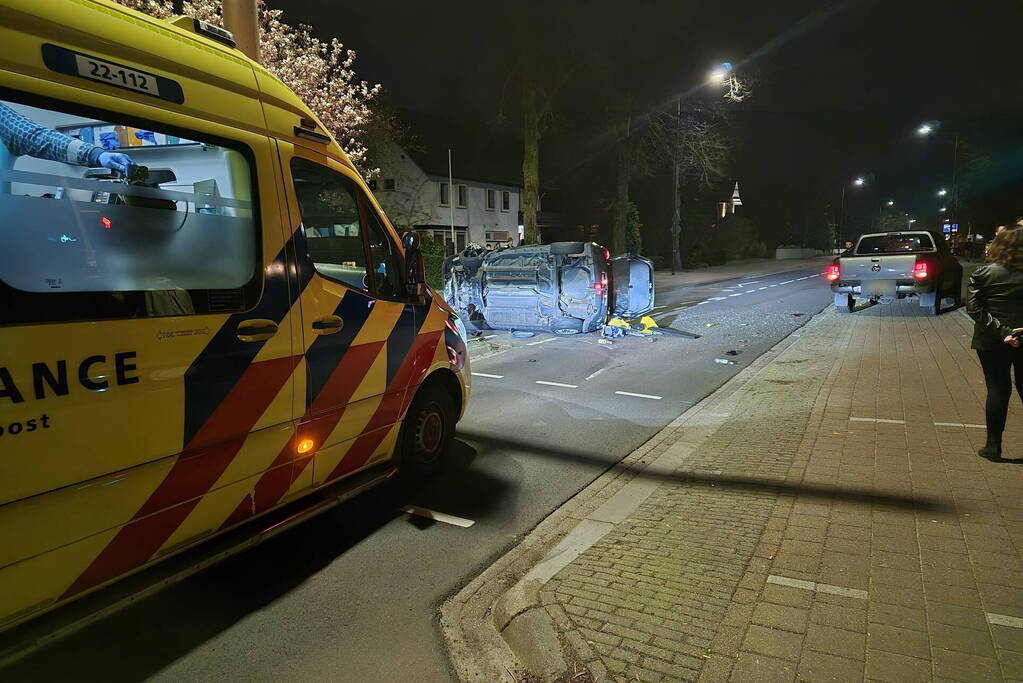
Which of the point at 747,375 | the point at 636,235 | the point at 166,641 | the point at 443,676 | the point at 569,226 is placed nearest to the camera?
the point at 443,676

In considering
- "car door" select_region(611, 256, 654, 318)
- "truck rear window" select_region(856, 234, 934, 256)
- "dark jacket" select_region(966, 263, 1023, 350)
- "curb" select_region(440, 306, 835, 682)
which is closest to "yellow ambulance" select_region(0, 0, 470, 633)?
"curb" select_region(440, 306, 835, 682)

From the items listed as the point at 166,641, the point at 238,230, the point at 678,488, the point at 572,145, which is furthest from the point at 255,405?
the point at 572,145

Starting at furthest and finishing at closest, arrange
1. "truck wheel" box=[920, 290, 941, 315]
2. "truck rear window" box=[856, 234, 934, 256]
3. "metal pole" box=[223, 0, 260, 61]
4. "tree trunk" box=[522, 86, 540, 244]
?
"tree trunk" box=[522, 86, 540, 244], "truck rear window" box=[856, 234, 934, 256], "truck wheel" box=[920, 290, 941, 315], "metal pole" box=[223, 0, 260, 61]

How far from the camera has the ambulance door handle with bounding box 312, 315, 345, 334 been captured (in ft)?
12.0

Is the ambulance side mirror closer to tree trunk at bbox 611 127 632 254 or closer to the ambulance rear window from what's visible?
the ambulance rear window

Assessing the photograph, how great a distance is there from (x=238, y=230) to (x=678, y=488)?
3529mm

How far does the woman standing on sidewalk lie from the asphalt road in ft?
9.47

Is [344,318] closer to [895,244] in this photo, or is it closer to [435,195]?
[895,244]

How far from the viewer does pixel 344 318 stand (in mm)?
3900

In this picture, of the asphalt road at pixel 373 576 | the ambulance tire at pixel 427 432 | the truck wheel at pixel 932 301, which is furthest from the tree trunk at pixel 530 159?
the ambulance tire at pixel 427 432

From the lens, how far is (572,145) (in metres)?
44.3

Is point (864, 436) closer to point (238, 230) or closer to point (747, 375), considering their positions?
point (747, 375)

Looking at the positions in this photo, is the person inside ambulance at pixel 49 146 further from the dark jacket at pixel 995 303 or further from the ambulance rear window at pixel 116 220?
the dark jacket at pixel 995 303

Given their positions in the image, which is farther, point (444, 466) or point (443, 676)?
point (444, 466)
